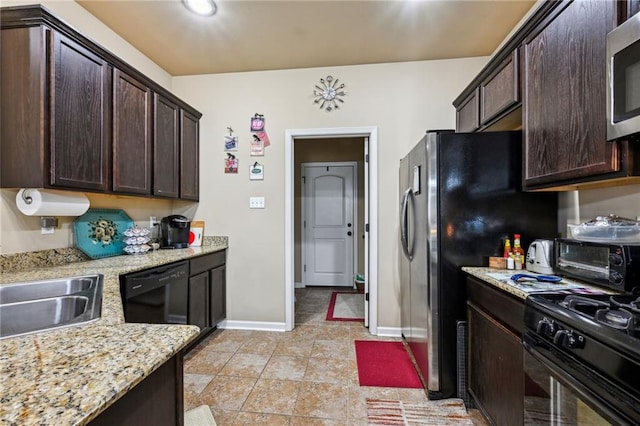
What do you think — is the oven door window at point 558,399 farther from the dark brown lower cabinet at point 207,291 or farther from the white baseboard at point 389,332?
the dark brown lower cabinet at point 207,291

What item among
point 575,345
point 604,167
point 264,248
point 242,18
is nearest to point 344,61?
point 242,18

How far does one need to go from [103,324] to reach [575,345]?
1.48 meters

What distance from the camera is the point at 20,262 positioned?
1.67 meters

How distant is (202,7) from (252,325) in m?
2.85

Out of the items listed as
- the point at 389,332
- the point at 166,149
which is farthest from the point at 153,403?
the point at 389,332

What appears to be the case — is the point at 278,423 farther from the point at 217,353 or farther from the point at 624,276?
the point at 624,276

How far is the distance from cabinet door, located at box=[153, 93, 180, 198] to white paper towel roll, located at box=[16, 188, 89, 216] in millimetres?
653

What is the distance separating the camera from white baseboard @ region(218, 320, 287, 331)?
297cm

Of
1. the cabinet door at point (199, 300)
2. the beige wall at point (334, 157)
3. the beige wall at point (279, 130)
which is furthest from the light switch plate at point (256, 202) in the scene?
the beige wall at point (334, 157)

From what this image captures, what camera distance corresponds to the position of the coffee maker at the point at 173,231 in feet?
9.12

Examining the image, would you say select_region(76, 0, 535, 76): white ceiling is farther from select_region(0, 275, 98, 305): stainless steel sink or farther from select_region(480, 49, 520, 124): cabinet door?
select_region(0, 275, 98, 305): stainless steel sink

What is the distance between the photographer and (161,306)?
207cm

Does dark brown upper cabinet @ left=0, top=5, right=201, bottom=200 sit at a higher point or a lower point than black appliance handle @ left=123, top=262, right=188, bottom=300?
higher


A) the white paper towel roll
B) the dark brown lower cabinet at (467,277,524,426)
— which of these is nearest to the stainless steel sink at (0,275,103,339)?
the white paper towel roll
